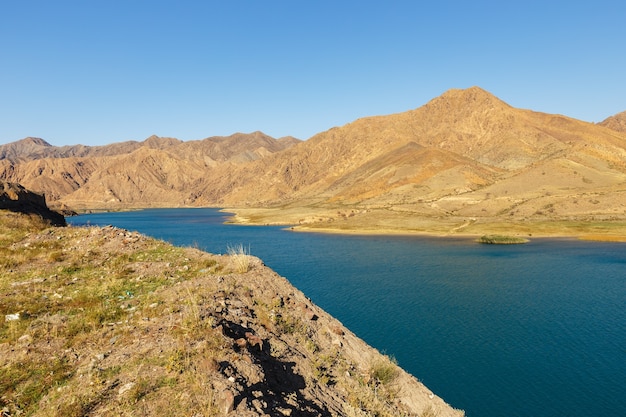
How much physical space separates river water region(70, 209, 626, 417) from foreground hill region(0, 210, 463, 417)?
9.04 m

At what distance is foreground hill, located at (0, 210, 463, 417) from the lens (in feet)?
27.5

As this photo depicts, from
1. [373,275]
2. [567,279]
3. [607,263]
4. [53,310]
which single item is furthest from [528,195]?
[53,310]

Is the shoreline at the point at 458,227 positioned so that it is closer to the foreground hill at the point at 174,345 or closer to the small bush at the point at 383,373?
the small bush at the point at 383,373

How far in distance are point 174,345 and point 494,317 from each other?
3331 centimetres

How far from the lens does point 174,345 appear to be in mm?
9945

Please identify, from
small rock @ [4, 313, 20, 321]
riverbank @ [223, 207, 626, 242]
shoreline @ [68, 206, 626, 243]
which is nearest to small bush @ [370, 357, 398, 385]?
small rock @ [4, 313, 20, 321]

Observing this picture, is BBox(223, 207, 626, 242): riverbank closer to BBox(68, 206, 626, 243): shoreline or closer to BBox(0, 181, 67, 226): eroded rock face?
BBox(68, 206, 626, 243): shoreline

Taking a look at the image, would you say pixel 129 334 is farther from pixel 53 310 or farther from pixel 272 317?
pixel 272 317

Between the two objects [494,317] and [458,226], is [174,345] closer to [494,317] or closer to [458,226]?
[494,317]

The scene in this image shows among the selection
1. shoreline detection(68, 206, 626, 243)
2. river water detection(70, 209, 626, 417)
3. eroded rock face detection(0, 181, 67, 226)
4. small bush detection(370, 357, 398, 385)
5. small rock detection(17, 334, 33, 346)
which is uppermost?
eroded rock face detection(0, 181, 67, 226)

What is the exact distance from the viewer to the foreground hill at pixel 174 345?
27.5 feet

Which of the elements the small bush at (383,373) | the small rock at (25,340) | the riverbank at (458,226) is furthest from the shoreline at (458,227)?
the small rock at (25,340)

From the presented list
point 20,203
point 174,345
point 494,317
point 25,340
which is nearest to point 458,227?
point 494,317

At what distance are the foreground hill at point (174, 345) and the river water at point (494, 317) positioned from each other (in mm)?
9040
